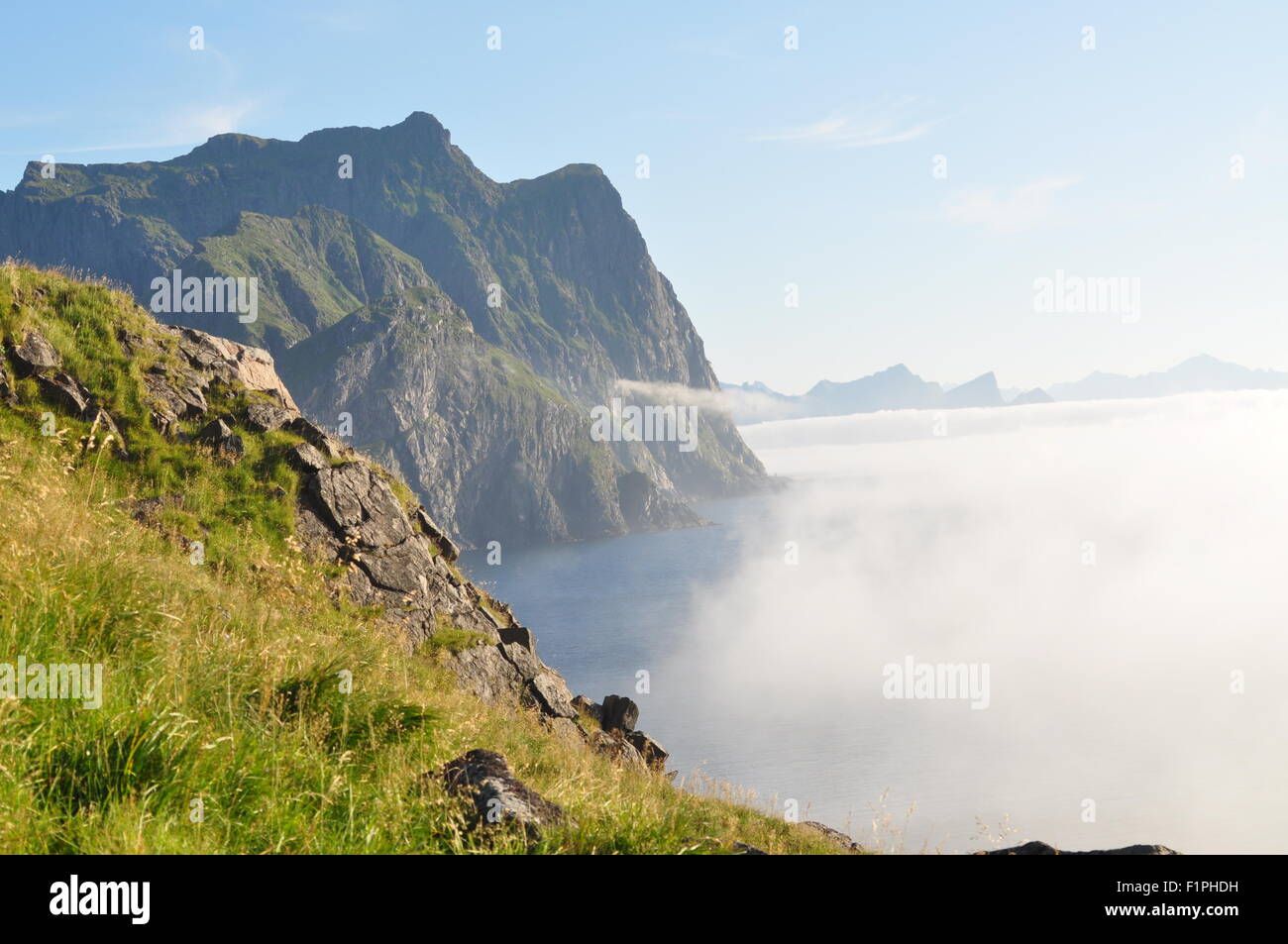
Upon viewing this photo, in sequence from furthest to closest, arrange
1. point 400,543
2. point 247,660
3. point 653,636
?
1. point 653,636
2. point 400,543
3. point 247,660

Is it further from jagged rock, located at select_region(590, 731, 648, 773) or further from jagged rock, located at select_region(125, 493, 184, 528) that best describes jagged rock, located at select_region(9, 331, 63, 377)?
jagged rock, located at select_region(590, 731, 648, 773)

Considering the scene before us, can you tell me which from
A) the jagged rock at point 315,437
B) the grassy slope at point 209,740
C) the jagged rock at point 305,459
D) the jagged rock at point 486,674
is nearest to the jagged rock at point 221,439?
the jagged rock at point 305,459

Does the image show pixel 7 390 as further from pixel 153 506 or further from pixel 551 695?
pixel 551 695

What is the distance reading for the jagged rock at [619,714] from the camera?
84.2 ft

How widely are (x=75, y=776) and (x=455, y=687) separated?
40.3 ft

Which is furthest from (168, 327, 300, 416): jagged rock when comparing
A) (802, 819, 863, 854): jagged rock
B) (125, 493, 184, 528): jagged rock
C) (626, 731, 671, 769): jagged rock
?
(802, 819, 863, 854): jagged rock
